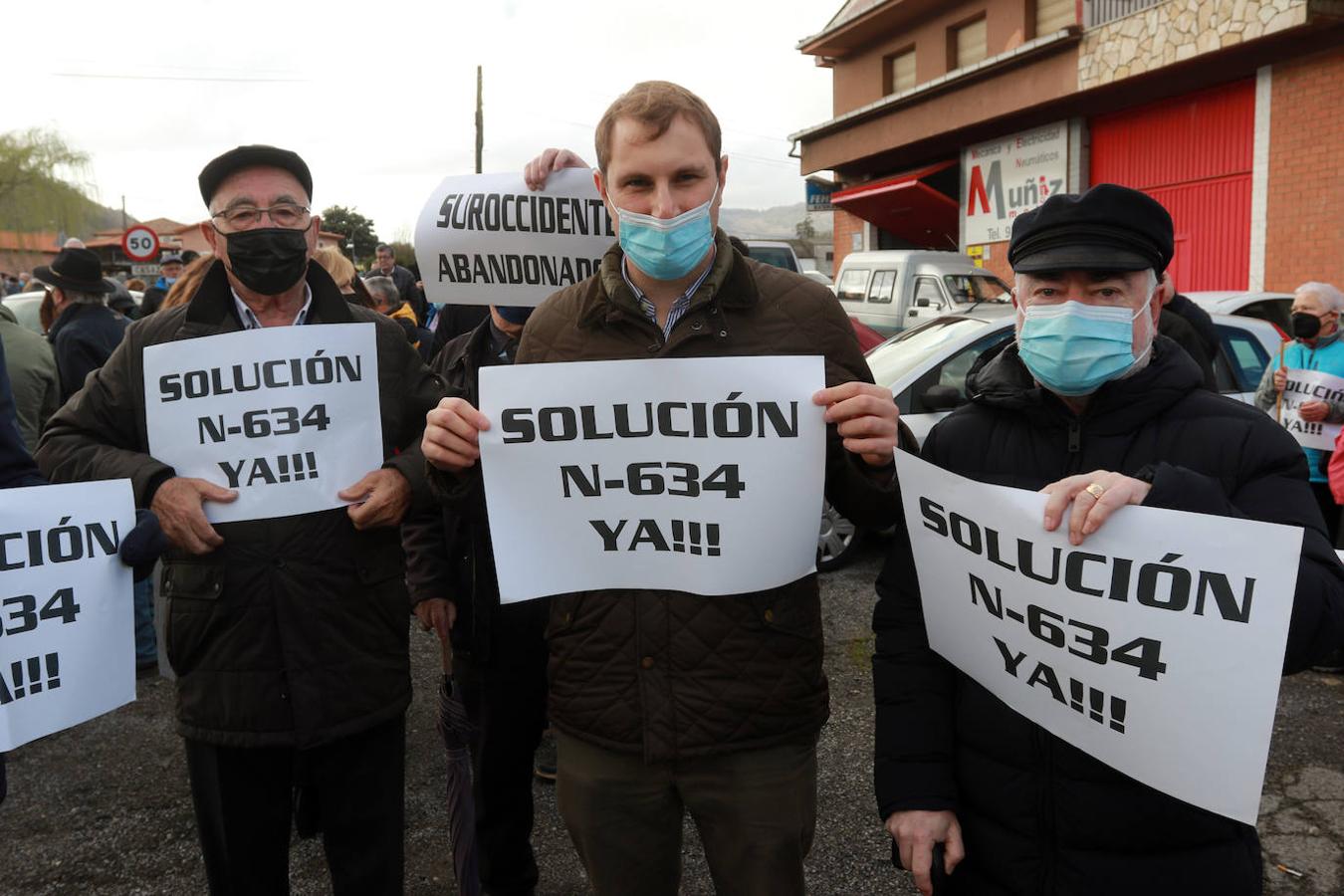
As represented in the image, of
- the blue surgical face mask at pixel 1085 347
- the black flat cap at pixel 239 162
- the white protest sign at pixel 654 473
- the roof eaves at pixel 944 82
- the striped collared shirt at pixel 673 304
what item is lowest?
the white protest sign at pixel 654 473

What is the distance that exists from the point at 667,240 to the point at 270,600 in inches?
48.2

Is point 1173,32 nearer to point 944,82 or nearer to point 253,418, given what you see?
point 944,82

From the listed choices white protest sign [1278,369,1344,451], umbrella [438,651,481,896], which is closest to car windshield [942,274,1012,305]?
white protest sign [1278,369,1344,451]

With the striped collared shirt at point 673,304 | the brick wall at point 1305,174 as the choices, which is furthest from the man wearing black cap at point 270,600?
the brick wall at point 1305,174

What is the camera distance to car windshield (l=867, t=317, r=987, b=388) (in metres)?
6.56

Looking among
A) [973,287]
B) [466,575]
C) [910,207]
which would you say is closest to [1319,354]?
[466,575]

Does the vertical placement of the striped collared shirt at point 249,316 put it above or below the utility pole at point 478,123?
below

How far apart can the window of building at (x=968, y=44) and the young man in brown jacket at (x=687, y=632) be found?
20278mm

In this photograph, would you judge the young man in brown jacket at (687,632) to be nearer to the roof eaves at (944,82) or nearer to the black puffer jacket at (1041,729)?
the black puffer jacket at (1041,729)

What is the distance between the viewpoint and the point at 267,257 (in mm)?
2293

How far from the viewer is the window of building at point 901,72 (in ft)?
74.2

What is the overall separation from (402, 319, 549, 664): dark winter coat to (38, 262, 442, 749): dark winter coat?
1.57 feet

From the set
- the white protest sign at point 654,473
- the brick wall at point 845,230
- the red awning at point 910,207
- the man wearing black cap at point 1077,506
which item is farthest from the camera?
the brick wall at point 845,230

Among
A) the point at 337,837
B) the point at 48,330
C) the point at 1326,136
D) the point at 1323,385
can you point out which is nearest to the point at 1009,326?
the point at 1323,385
